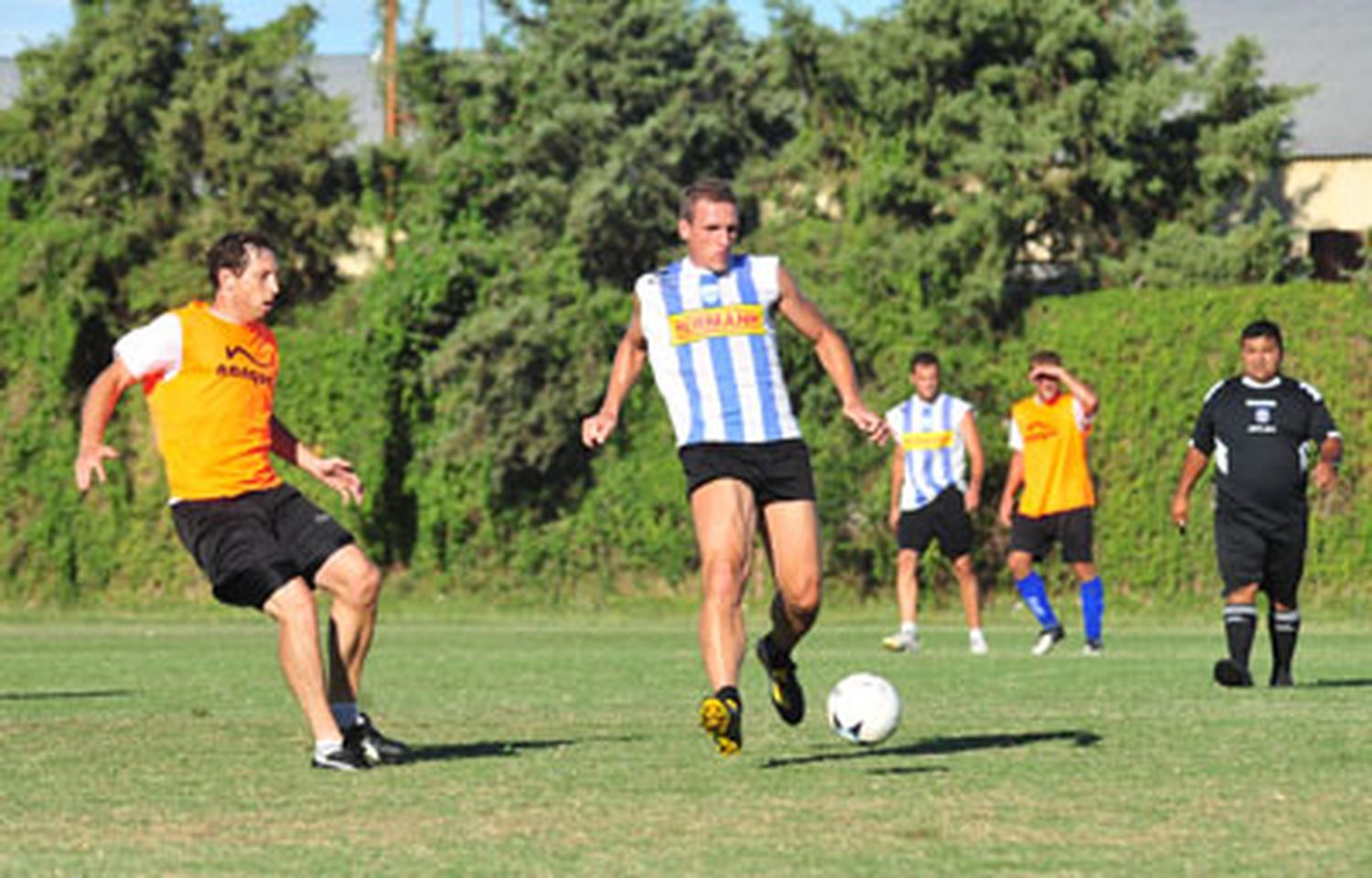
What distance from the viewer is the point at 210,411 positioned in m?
9.39

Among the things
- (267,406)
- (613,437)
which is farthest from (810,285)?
(267,406)

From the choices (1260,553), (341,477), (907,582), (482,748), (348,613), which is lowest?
(907,582)

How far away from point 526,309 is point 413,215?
3056 mm

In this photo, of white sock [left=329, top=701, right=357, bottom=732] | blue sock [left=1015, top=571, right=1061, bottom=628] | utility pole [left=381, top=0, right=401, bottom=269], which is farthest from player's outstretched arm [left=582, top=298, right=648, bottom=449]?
utility pole [left=381, top=0, right=401, bottom=269]

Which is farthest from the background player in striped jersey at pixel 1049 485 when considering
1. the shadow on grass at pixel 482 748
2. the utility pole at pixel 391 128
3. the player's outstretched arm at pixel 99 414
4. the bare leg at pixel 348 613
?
the utility pole at pixel 391 128

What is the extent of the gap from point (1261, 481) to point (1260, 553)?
41cm

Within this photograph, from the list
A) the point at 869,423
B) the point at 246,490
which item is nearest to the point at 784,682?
the point at 869,423

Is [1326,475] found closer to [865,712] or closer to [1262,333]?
[1262,333]

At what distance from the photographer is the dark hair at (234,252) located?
9.52m

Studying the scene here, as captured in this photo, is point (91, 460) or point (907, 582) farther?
point (907, 582)

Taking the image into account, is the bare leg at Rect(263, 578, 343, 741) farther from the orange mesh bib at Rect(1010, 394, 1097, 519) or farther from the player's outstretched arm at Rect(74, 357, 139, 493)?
the orange mesh bib at Rect(1010, 394, 1097, 519)

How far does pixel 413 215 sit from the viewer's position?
101ft

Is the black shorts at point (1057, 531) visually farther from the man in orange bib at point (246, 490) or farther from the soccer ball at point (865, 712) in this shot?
the man in orange bib at point (246, 490)

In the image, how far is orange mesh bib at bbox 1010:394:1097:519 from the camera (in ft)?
63.7
